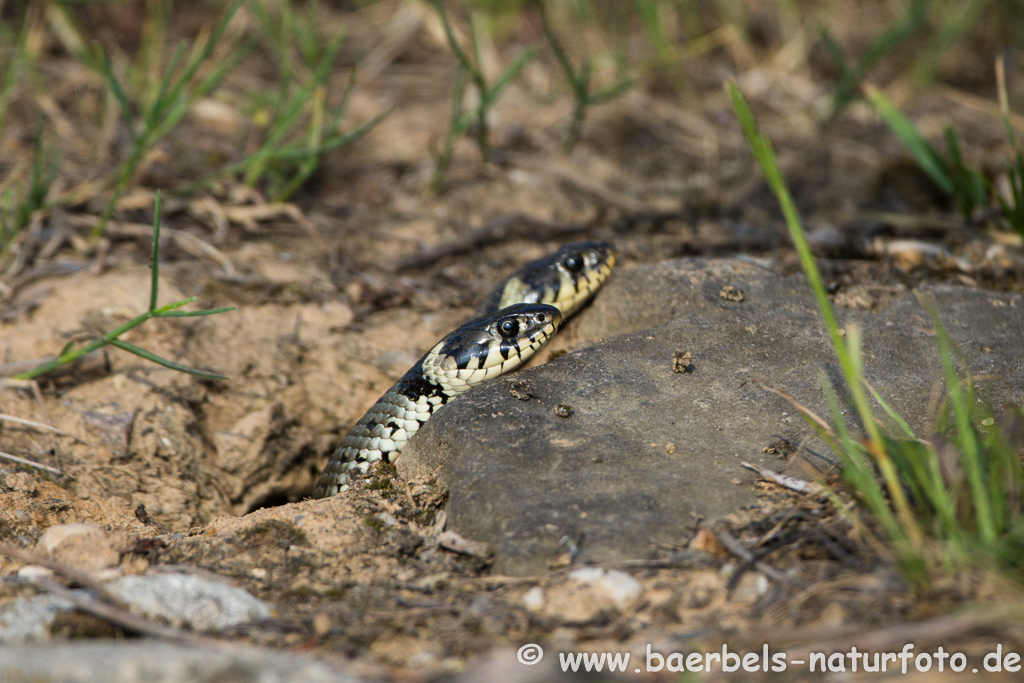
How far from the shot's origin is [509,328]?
142 inches

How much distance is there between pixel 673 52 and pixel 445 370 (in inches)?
169

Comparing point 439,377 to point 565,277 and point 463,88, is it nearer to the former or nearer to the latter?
point 565,277

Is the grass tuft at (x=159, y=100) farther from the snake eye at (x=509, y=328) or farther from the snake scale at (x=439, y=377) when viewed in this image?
the snake eye at (x=509, y=328)

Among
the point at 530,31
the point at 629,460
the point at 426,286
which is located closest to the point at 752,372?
the point at 629,460

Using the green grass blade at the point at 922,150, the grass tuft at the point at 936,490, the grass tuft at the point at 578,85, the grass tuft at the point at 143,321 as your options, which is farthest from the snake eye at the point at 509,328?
the green grass blade at the point at 922,150

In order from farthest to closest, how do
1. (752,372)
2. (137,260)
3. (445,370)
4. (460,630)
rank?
(137,260)
(445,370)
(752,372)
(460,630)

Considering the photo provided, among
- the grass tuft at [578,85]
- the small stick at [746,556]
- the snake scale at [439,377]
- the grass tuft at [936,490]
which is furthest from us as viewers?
the grass tuft at [578,85]

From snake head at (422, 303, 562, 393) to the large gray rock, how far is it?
0.41 meters

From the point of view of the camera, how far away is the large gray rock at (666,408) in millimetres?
2314

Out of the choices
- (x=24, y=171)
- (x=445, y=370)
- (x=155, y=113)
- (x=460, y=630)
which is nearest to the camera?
(x=460, y=630)

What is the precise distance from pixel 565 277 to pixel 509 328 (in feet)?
1.83

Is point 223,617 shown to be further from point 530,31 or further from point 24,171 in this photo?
point 530,31

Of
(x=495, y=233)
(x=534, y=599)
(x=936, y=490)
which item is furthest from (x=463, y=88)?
(x=936, y=490)

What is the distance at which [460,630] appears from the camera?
1990 mm
